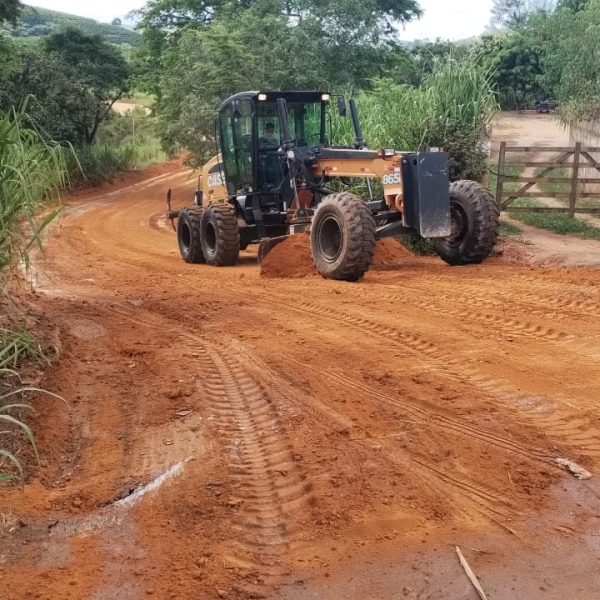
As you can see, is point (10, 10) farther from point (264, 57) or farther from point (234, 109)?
point (234, 109)

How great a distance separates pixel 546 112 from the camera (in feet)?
137

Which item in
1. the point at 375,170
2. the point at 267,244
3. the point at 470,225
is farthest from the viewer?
the point at 267,244

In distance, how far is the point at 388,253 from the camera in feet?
38.1

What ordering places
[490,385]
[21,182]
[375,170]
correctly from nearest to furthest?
[21,182]
[490,385]
[375,170]

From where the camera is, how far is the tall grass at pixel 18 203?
16.4 ft

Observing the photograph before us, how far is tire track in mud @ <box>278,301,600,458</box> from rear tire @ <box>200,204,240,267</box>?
451cm

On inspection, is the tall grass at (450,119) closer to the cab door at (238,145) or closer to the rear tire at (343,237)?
the cab door at (238,145)

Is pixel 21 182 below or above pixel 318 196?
above

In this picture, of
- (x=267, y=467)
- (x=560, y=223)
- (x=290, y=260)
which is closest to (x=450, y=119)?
(x=560, y=223)

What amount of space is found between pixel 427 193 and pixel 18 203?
583 centimetres

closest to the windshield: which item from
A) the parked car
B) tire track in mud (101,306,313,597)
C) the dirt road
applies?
the dirt road

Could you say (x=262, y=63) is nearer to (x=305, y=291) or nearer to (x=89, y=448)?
(x=305, y=291)

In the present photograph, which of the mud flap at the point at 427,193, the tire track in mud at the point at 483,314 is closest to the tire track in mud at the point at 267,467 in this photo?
the tire track in mud at the point at 483,314

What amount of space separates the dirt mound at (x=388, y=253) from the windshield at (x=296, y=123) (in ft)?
5.99
